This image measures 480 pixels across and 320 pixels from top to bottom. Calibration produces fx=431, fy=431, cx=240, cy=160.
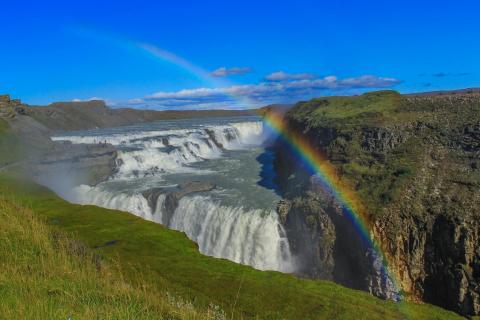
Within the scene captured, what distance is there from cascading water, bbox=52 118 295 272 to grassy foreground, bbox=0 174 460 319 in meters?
10.3

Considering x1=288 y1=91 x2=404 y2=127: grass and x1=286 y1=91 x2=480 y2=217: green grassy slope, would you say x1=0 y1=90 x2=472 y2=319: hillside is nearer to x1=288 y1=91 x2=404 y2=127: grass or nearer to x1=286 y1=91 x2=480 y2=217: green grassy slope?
x1=286 y1=91 x2=480 y2=217: green grassy slope

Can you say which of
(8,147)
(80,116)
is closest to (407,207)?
(8,147)

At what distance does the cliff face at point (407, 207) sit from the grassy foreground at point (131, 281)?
222 inches

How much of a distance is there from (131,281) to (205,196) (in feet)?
82.7

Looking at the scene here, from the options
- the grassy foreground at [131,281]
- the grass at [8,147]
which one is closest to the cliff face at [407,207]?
the grassy foreground at [131,281]

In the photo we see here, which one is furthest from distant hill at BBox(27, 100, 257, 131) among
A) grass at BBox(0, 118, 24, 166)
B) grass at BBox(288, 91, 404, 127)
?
grass at BBox(288, 91, 404, 127)

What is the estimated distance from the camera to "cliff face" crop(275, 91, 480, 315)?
913 inches

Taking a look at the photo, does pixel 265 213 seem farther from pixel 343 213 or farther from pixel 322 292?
pixel 322 292

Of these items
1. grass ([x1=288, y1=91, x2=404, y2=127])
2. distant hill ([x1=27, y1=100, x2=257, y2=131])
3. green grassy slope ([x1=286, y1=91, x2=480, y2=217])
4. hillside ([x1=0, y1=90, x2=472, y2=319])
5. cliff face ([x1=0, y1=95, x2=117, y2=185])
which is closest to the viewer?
hillside ([x1=0, y1=90, x2=472, y2=319])

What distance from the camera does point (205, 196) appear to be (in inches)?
1443

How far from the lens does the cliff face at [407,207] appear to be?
23.2 metres

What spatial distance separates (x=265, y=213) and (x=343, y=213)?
6.45 meters

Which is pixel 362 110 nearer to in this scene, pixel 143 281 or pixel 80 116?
pixel 143 281

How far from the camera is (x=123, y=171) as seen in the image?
51844 millimetres
